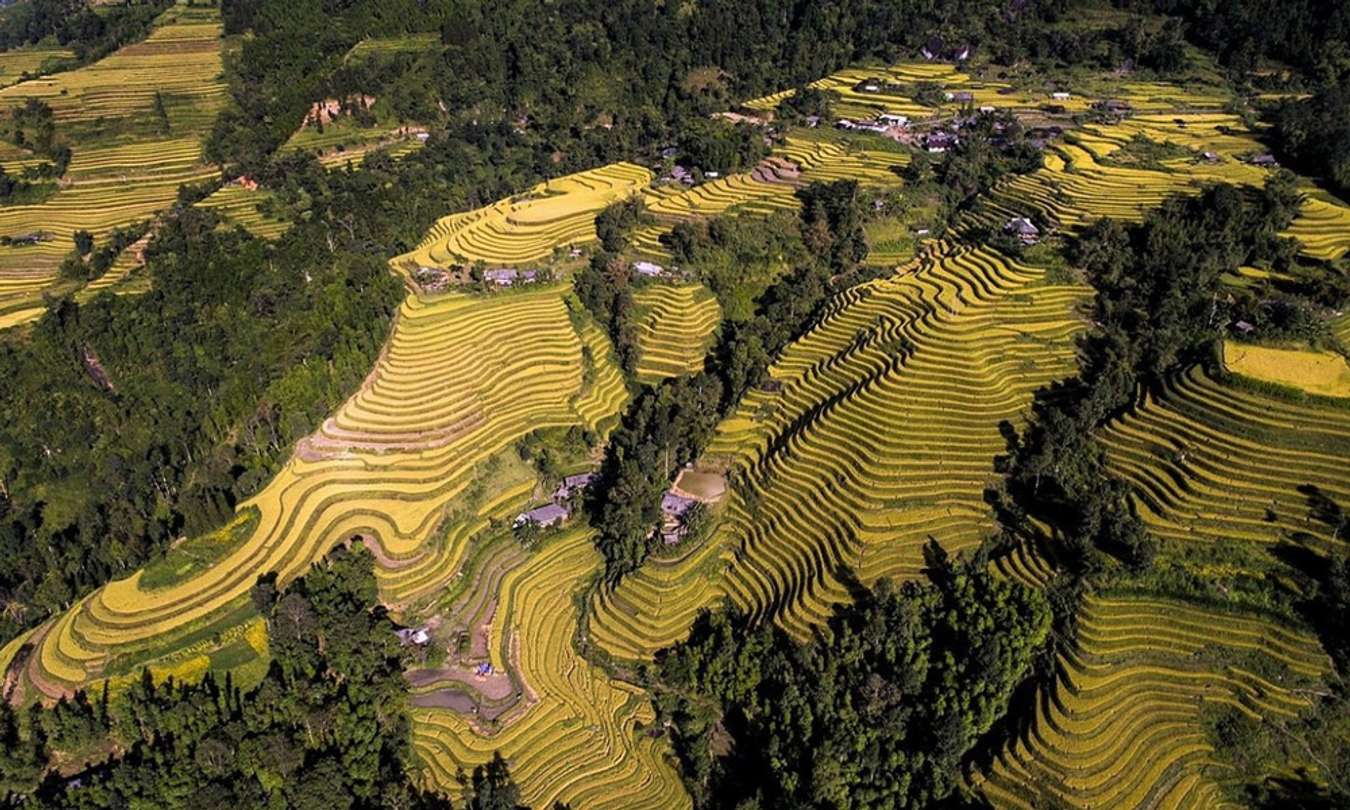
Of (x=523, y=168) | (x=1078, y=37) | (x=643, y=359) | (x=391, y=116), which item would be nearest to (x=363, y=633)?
(x=643, y=359)

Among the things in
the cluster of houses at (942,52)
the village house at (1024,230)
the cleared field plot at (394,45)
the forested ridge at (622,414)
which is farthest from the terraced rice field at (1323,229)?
the cleared field plot at (394,45)

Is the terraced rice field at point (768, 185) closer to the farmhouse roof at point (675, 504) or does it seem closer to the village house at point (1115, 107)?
the village house at point (1115, 107)

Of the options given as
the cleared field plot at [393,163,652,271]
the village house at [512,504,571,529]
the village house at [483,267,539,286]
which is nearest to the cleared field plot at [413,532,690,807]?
the village house at [512,504,571,529]

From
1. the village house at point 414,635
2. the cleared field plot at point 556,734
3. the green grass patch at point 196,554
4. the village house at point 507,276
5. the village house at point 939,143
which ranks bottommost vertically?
the cleared field plot at point 556,734

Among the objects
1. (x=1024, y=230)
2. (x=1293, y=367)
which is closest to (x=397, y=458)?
(x=1024, y=230)

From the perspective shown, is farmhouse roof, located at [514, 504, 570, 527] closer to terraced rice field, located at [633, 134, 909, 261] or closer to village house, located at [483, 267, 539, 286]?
village house, located at [483, 267, 539, 286]

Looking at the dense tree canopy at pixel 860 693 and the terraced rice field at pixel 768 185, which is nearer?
the dense tree canopy at pixel 860 693

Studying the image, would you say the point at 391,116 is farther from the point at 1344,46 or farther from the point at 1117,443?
the point at 1344,46
